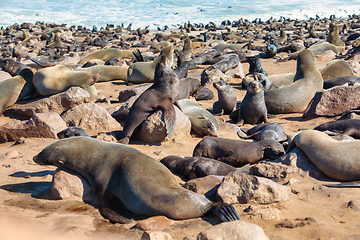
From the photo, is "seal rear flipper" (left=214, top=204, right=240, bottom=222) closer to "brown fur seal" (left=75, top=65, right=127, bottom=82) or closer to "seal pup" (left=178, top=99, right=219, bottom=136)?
"seal pup" (left=178, top=99, right=219, bottom=136)

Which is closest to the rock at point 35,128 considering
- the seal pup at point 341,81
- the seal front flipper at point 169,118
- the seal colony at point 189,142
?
the seal colony at point 189,142

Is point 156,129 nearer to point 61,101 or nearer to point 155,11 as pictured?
point 61,101

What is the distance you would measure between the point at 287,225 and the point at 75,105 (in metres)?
5.09

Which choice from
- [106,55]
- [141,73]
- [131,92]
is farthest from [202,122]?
[106,55]

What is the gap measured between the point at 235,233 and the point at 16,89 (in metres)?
6.79

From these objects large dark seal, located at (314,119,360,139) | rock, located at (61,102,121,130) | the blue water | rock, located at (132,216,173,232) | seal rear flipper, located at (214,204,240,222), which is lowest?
rock, located at (61,102,121,130)

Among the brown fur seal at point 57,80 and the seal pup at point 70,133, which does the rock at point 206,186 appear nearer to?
the seal pup at point 70,133

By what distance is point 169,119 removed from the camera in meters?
5.55

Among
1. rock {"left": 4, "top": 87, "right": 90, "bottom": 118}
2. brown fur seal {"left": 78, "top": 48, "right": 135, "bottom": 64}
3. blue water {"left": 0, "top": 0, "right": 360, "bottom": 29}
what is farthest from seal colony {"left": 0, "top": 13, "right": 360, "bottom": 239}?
blue water {"left": 0, "top": 0, "right": 360, "bottom": 29}

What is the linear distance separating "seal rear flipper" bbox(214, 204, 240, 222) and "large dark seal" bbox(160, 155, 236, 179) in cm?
99

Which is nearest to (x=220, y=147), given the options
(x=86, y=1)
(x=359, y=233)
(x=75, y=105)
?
(x=359, y=233)

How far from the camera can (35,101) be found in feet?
24.7

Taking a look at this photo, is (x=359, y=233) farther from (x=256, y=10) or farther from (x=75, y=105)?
(x=256, y=10)

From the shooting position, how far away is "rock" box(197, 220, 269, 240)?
2.53 metres
